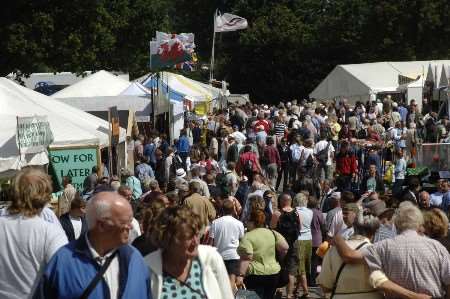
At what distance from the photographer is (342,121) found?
118 feet

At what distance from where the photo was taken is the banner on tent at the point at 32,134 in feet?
54.4

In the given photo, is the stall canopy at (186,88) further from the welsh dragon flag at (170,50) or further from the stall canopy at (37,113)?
the stall canopy at (37,113)

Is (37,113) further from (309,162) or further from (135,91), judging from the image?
(135,91)

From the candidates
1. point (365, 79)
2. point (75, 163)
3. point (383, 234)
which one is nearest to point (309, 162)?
point (75, 163)

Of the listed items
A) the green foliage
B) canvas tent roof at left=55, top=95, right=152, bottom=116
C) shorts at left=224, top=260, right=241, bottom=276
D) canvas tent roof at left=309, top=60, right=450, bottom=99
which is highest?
the green foliage

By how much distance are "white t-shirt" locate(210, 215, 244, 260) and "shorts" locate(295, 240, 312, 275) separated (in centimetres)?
205

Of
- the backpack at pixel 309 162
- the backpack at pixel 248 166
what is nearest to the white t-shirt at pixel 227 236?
Result: the backpack at pixel 248 166

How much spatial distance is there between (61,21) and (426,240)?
3124 centimetres

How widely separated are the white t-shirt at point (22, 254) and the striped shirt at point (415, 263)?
2.25 m

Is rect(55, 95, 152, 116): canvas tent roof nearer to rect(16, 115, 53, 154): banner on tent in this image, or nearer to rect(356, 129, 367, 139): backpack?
rect(356, 129, 367, 139): backpack

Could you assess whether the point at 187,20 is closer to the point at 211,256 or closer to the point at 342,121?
the point at 342,121

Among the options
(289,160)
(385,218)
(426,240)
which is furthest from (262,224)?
(289,160)

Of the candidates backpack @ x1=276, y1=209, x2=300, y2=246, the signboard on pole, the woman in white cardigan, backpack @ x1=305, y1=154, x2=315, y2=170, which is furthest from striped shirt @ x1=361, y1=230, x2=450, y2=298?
backpack @ x1=305, y1=154, x2=315, y2=170

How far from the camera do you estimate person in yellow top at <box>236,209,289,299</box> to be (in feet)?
35.9
